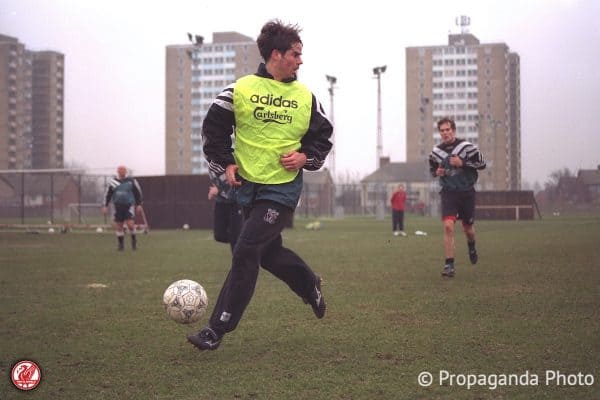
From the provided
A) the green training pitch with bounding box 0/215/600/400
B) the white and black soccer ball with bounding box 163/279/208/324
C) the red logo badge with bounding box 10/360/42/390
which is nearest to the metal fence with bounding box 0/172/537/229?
the green training pitch with bounding box 0/215/600/400

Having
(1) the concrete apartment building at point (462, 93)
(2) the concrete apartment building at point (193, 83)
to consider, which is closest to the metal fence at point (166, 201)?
(1) the concrete apartment building at point (462, 93)

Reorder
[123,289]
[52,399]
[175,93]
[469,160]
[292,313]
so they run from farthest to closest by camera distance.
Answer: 1. [175,93]
2. [469,160]
3. [123,289]
4. [292,313]
5. [52,399]

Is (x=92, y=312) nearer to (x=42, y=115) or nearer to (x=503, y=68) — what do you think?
(x=42, y=115)

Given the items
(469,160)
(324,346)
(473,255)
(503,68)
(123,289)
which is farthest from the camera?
(503,68)

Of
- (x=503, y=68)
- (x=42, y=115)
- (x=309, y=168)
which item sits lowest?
(x=309, y=168)

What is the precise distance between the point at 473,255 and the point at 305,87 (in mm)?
6957

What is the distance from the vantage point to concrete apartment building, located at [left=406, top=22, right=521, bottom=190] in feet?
344

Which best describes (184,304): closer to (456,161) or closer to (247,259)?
(247,259)

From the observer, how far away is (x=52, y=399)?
154 inches

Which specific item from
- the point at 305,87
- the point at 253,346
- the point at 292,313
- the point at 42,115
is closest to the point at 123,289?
the point at 292,313

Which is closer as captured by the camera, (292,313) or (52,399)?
(52,399)

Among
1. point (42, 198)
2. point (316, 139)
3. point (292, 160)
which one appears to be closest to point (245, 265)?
point (292, 160)

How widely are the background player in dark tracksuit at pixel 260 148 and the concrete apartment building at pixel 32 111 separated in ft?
211

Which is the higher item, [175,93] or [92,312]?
[175,93]
